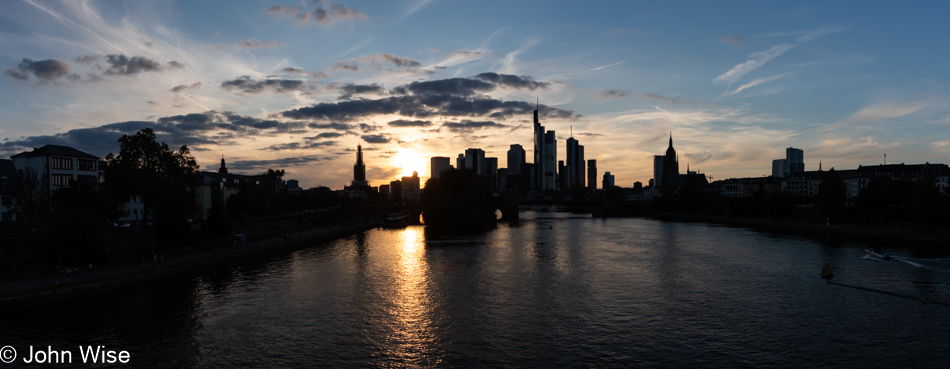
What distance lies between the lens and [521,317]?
34062 millimetres

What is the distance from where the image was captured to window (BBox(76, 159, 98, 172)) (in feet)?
268

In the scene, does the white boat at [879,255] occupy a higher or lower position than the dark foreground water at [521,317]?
higher

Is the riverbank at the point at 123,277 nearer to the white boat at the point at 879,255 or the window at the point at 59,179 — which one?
the window at the point at 59,179

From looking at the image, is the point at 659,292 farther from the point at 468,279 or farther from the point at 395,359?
the point at 395,359

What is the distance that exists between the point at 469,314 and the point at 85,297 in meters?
27.5

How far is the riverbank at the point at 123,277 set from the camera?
3497 cm

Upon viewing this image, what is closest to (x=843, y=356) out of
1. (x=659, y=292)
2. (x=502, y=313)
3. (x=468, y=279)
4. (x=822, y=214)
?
(x=659, y=292)

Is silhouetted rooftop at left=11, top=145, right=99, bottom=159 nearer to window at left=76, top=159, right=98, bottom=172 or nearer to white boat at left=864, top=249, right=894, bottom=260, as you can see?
window at left=76, top=159, right=98, bottom=172

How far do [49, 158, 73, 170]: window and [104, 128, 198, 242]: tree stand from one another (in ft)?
57.7

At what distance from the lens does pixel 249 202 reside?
107875 mm

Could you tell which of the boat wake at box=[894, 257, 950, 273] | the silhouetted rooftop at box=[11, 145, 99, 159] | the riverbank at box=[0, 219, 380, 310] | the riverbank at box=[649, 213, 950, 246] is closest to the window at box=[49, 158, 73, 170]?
the silhouetted rooftop at box=[11, 145, 99, 159]

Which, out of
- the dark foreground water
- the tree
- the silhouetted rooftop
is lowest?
the dark foreground water

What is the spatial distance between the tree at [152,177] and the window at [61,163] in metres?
17.6

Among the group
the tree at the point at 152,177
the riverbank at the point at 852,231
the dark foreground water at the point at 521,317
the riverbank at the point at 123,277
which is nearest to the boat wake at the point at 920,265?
the dark foreground water at the point at 521,317
